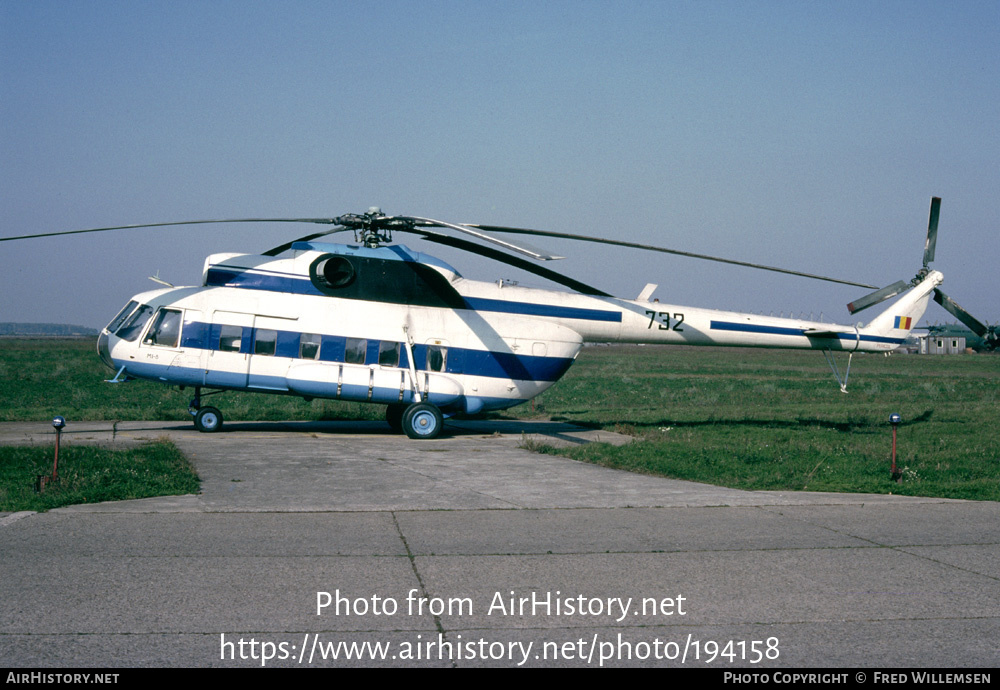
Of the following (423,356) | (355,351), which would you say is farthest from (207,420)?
(423,356)

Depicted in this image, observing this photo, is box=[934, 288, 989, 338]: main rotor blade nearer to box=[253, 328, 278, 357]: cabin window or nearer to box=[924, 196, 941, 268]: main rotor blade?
box=[924, 196, 941, 268]: main rotor blade

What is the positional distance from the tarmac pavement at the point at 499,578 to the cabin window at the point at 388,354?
620 cm

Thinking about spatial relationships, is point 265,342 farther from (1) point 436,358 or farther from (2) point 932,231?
(2) point 932,231

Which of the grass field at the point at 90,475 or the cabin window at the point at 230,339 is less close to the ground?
the cabin window at the point at 230,339

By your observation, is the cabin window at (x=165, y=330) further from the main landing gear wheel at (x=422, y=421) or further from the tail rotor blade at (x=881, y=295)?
the tail rotor blade at (x=881, y=295)

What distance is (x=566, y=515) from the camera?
9.27 meters

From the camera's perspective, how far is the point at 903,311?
803 inches

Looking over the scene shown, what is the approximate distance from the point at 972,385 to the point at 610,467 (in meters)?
35.7

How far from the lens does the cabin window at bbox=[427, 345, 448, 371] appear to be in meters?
Result: 17.6

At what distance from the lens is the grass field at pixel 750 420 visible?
12.2m

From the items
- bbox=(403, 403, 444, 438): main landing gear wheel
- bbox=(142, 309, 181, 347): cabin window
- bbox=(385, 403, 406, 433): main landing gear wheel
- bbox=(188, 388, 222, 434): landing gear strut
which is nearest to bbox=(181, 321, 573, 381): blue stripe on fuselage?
bbox=(142, 309, 181, 347): cabin window

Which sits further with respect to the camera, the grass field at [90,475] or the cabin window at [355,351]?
the cabin window at [355,351]

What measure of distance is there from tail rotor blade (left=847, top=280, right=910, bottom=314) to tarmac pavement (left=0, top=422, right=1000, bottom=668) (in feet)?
35.1

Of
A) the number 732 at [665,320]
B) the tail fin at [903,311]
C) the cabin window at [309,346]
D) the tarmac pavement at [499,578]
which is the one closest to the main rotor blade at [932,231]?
the tail fin at [903,311]
